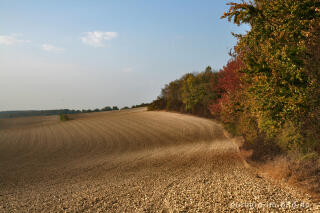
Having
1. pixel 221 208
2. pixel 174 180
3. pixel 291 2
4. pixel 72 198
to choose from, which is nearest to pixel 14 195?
pixel 72 198

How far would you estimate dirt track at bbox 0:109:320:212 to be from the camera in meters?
9.44

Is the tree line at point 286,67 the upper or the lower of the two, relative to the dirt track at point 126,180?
upper

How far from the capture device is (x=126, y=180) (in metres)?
14.2

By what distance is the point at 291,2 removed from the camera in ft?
34.4

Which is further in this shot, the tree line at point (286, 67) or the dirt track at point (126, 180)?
the tree line at point (286, 67)

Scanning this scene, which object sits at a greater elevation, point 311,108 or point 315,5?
point 315,5

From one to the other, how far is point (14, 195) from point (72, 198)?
411cm

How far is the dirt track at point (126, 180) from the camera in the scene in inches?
372

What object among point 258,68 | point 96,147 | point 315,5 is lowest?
point 96,147

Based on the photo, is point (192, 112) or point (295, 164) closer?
point (295, 164)

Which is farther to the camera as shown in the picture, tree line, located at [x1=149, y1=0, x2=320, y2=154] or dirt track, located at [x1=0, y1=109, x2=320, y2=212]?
tree line, located at [x1=149, y1=0, x2=320, y2=154]

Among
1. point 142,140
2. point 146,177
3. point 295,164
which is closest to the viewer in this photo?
point 295,164

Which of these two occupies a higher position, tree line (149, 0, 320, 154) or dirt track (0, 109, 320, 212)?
tree line (149, 0, 320, 154)

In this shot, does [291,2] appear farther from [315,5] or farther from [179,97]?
[179,97]
